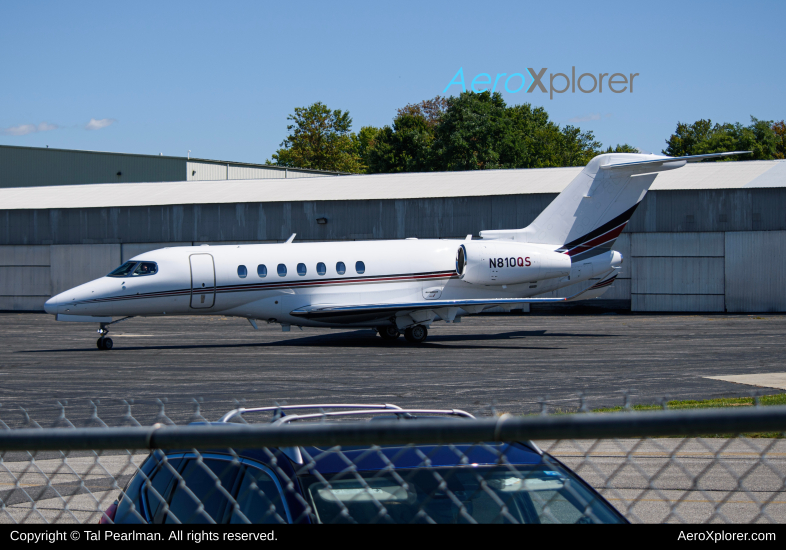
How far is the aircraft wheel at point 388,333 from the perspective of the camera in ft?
77.8

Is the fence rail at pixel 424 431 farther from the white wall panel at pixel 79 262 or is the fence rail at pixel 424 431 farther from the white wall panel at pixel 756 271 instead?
the white wall panel at pixel 79 262

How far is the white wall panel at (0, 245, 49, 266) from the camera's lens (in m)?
41.1

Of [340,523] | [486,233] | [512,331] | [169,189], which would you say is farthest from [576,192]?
[169,189]

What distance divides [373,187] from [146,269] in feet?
65.8

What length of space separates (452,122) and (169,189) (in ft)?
111

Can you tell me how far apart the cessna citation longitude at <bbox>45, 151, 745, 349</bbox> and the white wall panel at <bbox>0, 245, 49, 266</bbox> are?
71.9 ft

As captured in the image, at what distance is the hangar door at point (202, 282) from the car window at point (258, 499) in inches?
723

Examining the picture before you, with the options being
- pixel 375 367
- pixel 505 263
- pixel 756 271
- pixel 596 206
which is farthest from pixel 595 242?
pixel 756 271

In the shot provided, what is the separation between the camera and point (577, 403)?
1230cm

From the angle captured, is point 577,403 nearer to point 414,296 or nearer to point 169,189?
point 414,296

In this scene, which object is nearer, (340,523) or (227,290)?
(340,523)

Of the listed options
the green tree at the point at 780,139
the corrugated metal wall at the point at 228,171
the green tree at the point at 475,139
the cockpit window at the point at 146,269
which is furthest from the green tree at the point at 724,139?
the cockpit window at the point at 146,269

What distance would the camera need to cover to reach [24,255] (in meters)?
41.4

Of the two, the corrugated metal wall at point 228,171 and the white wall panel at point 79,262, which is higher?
the corrugated metal wall at point 228,171
